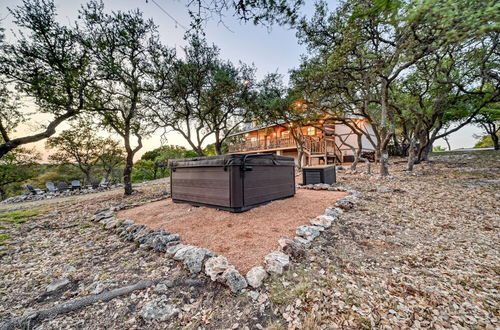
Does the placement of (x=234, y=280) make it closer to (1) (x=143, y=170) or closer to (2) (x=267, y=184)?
(2) (x=267, y=184)

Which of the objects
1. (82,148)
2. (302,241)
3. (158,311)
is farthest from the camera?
(82,148)

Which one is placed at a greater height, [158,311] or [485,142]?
[485,142]

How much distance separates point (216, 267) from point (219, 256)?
18 centimetres

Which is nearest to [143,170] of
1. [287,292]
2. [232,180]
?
[232,180]

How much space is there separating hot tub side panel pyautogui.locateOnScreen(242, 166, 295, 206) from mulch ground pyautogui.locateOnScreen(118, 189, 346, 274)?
218 millimetres

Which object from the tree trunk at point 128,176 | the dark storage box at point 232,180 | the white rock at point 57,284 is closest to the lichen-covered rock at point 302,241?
the dark storage box at point 232,180

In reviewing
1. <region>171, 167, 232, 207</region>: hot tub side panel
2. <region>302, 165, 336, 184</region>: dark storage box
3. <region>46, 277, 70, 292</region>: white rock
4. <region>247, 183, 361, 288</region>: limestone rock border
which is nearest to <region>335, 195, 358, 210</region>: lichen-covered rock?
<region>247, 183, 361, 288</region>: limestone rock border

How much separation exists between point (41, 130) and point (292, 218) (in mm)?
8239

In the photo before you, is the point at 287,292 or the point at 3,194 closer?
the point at 287,292

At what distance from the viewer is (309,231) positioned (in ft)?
8.93

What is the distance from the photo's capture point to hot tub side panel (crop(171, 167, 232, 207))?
12.2ft

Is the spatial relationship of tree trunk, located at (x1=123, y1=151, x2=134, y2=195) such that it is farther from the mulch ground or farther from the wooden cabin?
the wooden cabin

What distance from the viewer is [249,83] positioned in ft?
27.6

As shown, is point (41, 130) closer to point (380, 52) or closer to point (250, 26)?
point (250, 26)
